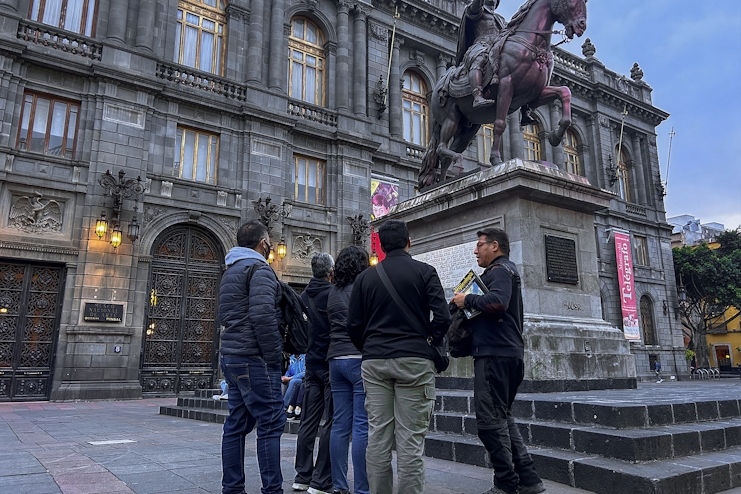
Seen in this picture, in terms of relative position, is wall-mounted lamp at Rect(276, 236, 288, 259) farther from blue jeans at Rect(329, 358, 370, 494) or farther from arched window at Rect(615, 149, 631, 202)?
arched window at Rect(615, 149, 631, 202)

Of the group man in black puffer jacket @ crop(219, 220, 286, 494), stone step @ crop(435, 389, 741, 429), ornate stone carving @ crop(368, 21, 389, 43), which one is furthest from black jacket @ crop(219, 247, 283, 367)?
ornate stone carving @ crop(368, 21, 389, 43)

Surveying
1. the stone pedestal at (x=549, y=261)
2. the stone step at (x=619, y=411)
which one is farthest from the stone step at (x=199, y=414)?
the stone step at (x=619, y=411)

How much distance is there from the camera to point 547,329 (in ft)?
20.1

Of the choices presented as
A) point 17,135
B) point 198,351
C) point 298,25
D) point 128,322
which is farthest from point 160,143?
point 298,25

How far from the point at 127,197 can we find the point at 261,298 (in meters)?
13.4

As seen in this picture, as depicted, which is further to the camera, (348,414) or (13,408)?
(13,408)

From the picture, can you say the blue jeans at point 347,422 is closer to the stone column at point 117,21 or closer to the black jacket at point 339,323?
the black jacket at point 339,323

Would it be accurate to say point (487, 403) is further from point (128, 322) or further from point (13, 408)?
point (128, 322)

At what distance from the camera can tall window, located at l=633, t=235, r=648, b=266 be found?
3050cm

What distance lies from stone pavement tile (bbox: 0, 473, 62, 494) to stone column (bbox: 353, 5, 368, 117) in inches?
721

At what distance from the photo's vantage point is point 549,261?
6.66 metres

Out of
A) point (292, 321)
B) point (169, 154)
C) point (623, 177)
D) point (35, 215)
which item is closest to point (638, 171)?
point (623, 177)

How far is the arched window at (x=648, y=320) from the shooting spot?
29.0m

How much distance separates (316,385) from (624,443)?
8.04 feet
